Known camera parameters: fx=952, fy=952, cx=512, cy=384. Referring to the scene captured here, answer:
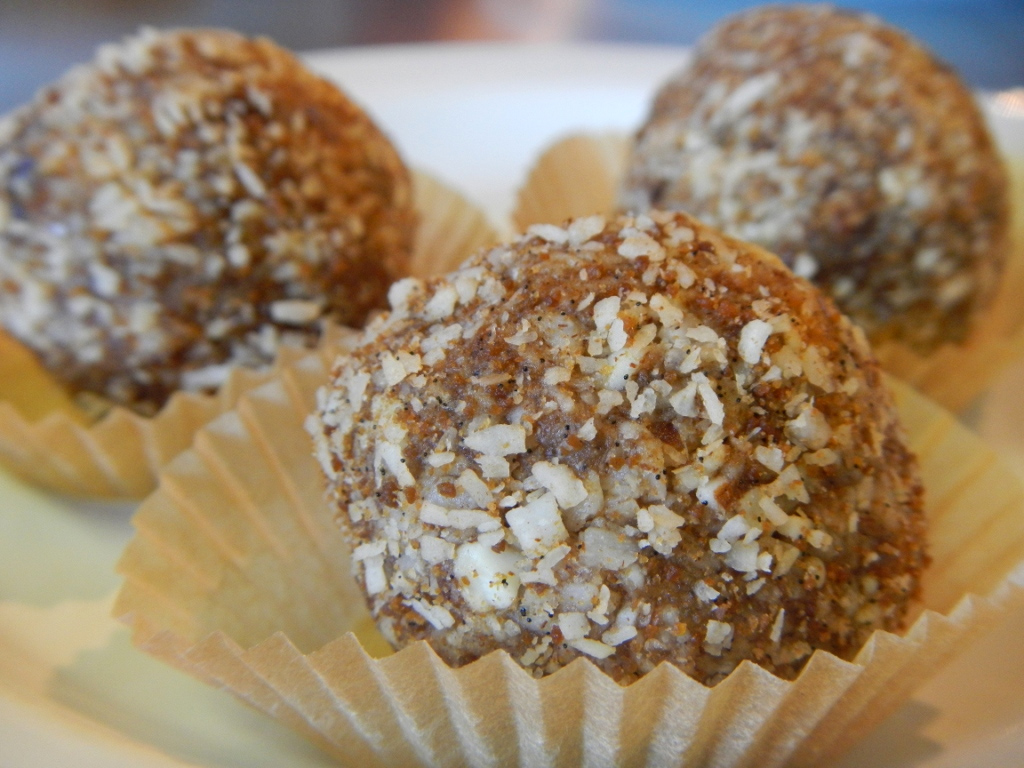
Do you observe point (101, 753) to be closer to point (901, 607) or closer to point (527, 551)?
point (527, 551)

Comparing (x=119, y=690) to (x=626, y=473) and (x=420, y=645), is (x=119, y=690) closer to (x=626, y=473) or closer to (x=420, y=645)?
(x=420, y=645)

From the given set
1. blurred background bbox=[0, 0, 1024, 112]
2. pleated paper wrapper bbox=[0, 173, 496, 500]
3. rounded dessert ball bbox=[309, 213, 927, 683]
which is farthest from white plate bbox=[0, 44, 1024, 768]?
blurred background bbox=[0, 0, 1024, 112]

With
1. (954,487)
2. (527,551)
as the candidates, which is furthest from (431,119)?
(527,551)

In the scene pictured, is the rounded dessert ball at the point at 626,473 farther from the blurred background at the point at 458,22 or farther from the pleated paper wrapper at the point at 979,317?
the blurred background at the point at 458,22

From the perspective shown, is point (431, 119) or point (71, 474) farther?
point (431, 119)

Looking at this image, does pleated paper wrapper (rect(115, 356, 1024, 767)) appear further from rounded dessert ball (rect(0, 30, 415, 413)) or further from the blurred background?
the blurred background

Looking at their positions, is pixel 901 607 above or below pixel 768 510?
below
